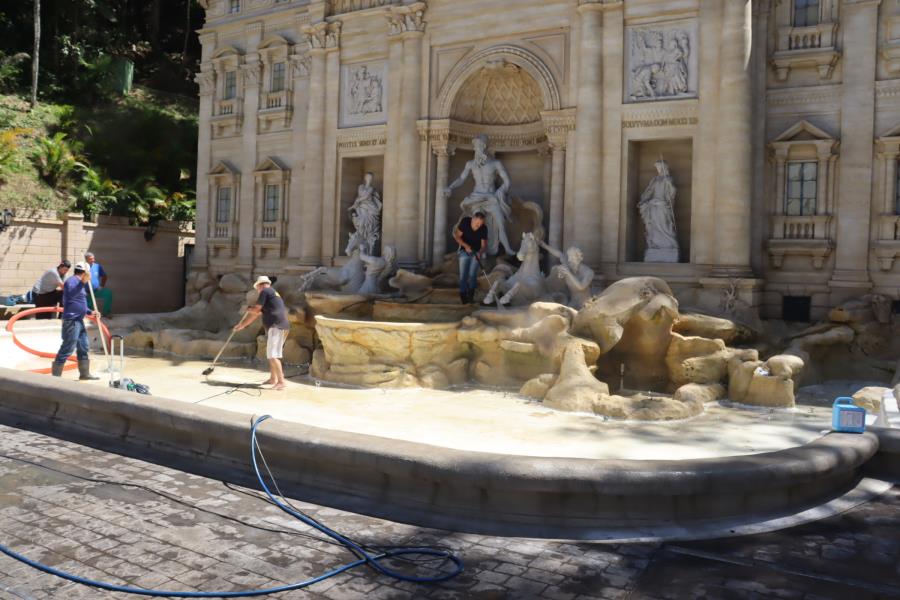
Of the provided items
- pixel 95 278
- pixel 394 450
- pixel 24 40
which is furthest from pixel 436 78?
pixel 24 40

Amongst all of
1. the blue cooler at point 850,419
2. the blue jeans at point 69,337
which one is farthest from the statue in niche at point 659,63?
the blue jeans at point 69,337

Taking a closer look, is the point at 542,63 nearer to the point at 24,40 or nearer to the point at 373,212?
the point at 373,212

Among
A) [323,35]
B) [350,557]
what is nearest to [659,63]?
[323,35]

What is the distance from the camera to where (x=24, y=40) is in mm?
36781

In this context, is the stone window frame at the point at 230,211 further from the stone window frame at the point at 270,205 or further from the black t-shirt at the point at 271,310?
the black t-shirt at the point at 271,310

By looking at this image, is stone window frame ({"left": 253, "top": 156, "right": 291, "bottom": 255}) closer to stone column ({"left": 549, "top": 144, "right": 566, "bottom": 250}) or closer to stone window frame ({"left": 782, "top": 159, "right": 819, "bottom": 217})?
stone column ({"left": 549, "top": 144, "right": 566, "bottom": 250})

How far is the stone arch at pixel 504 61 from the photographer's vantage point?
1888cm

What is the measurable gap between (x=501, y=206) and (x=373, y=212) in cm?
436

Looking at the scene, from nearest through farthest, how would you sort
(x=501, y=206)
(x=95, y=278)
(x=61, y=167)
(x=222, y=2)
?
1. (x=501, y=206)
2. (x=95, y=278)
3. (x=222, y=2)
4. (x=61, y=167)

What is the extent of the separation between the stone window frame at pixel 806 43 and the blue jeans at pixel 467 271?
7.49 metres

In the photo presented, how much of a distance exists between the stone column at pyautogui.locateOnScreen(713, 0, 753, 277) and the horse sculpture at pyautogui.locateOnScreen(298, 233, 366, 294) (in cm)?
814

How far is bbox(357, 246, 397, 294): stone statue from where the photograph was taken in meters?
18.8

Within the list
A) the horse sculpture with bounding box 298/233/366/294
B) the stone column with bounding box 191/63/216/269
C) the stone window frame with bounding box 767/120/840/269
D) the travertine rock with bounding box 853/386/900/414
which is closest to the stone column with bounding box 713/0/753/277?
the stone window frame with bounding box 767/120/840/269

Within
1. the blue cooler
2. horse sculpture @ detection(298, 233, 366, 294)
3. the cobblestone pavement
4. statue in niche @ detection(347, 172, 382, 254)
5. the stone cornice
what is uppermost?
the stone cornice
